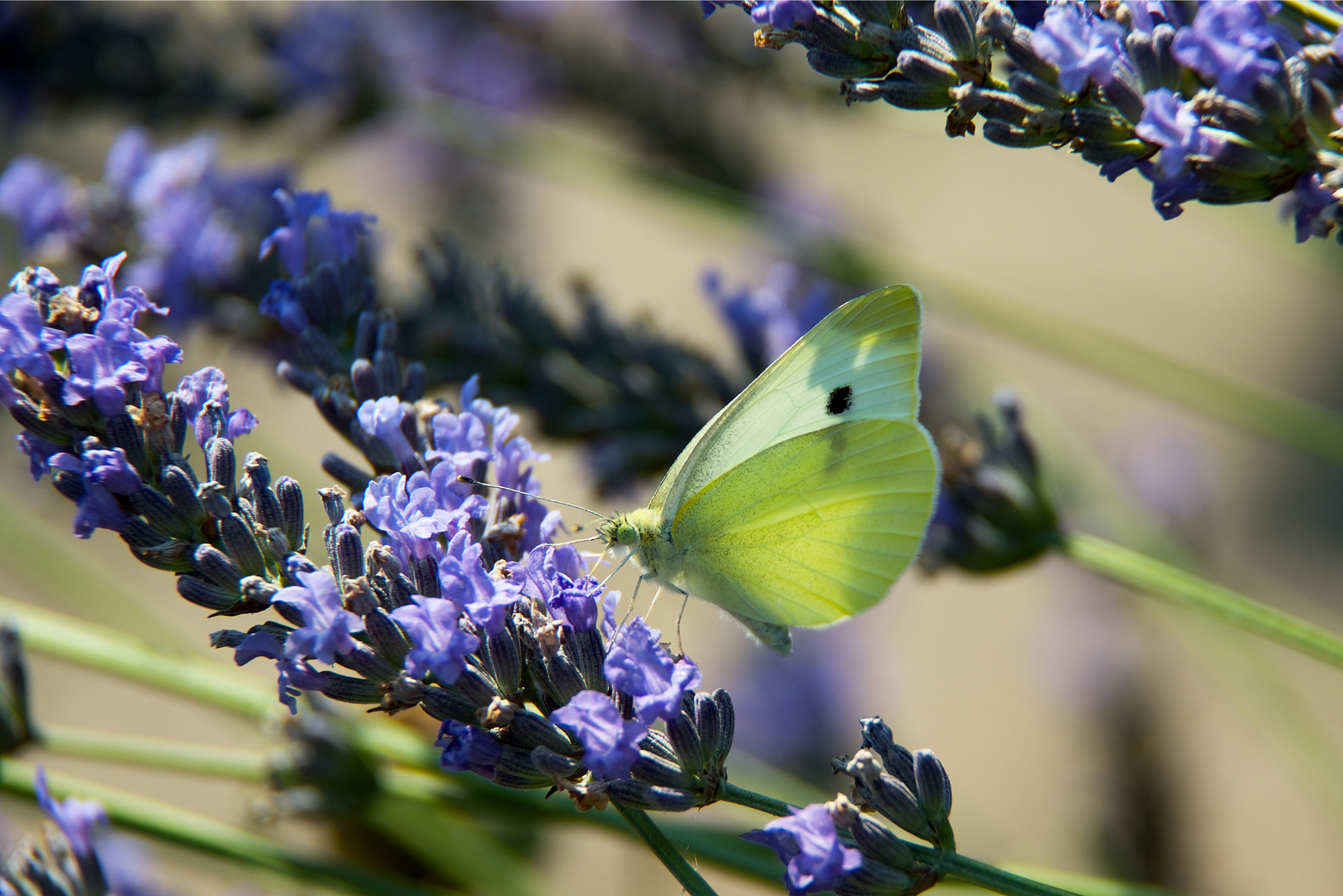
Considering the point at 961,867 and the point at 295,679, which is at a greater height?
the point at 295,679

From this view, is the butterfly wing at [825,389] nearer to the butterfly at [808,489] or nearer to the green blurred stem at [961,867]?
the butterfly at [808,489]

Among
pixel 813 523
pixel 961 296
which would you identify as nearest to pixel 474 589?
pixel 813 523

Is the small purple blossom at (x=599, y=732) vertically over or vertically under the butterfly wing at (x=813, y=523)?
under

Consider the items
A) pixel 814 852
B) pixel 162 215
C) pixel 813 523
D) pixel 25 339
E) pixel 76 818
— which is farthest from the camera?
pixel 162 215

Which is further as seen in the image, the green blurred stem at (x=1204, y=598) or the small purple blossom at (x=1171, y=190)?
the green blurred stem at (x=1204, y=598)

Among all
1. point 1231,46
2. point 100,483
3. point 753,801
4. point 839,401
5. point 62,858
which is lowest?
point 62,858

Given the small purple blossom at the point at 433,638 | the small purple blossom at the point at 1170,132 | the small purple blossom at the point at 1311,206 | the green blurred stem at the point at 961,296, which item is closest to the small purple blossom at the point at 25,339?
the small purple blossom at the point at 433,638

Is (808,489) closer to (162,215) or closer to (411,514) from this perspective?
(411,514)
